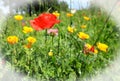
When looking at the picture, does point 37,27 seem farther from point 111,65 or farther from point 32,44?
point 111,65

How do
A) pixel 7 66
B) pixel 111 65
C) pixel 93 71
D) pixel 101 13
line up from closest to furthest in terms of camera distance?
pixel 7 66 < pixel 93 71 < pixel 111 65 < pixel 101 13


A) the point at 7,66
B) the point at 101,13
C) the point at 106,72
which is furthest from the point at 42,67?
the point at 101,13

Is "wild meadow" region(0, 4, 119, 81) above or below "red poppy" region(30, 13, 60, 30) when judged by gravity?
below

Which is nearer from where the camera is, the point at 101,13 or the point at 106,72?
the point at 106,72

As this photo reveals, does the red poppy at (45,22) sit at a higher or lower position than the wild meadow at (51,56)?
higher

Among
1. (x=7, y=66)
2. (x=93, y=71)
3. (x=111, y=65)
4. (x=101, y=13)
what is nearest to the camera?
(x=7, y=66)

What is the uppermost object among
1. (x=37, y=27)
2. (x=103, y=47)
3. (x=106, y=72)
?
(x=37, y=27)

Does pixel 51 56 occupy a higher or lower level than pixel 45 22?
lower

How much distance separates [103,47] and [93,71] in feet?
0.54

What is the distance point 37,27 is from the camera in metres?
1.75

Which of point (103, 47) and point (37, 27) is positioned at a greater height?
point (37, 27)

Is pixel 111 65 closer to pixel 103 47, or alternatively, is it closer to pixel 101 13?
pixel 103 47

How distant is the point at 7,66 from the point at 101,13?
1383mm

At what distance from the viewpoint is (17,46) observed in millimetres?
1887
